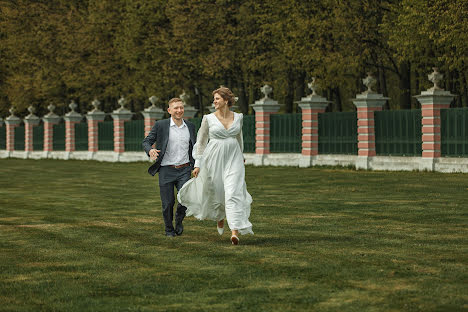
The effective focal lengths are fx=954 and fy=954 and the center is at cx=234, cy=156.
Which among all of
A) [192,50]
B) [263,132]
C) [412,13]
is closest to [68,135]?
[192,50]

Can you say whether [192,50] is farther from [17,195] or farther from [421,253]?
[421,253]

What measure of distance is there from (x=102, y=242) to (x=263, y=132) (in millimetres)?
25463

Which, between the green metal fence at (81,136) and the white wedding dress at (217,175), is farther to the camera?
the green metal fence at (81,136)

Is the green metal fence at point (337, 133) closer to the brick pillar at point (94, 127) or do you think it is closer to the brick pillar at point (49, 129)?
the brick pillar at point (94, 127)

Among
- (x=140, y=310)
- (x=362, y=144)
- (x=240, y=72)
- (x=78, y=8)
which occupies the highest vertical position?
(x=78, y=8)

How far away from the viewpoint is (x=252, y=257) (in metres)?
10.2

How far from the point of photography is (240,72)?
46.1 metres

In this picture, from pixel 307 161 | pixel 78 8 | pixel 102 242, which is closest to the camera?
pixel 102 242

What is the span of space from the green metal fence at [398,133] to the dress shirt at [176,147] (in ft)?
58.5

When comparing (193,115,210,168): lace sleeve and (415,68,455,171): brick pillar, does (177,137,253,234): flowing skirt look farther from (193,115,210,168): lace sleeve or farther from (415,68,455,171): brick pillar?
(415,68,455,171): brick pillar

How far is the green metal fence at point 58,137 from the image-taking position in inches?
2164

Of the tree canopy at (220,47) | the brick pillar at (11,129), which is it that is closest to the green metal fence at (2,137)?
the brick pillar at (11,129)

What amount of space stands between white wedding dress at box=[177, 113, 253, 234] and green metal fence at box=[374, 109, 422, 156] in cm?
1822

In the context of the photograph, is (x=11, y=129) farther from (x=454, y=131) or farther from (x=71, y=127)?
(x=454, y=131)
